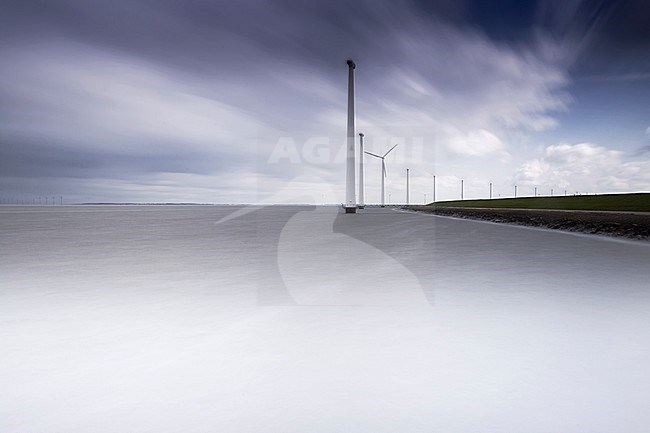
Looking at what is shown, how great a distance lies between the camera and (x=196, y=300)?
726 cm

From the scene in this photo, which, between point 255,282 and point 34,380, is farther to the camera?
point 255,282

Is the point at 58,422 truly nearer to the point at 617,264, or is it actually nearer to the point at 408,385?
the point at 408,385

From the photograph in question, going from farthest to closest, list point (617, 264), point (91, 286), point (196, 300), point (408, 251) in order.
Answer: point (408, 251)
point (617, 264)
point (91, 286)
point (196, 300)

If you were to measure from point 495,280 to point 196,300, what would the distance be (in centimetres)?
664

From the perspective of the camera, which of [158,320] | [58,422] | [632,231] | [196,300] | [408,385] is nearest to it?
[58,422]

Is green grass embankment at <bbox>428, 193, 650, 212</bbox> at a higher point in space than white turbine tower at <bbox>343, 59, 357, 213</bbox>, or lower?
lower

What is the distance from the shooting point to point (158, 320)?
5.91m

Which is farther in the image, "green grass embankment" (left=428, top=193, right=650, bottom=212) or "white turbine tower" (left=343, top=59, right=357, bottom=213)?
"white turbine tower" (left=343, top=59, right=357, bottom=213)

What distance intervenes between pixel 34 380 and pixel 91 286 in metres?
5.25

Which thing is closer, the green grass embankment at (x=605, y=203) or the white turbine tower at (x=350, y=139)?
the green grass embankment at (x=605, y=203)

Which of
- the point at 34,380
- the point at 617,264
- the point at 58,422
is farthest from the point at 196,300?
the point at 617,264

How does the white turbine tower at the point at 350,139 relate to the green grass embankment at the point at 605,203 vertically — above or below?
above

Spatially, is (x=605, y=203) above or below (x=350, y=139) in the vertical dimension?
below

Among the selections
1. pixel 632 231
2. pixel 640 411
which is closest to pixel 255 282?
pixel 640 411
